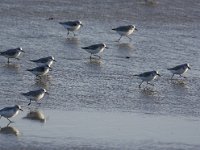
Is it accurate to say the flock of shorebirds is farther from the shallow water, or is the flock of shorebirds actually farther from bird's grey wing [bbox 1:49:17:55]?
the shallow water

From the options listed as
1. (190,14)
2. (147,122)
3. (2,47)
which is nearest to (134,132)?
(147,122)

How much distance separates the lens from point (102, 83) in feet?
67.2

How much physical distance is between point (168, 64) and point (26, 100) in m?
5.57

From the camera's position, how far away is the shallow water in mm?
16859

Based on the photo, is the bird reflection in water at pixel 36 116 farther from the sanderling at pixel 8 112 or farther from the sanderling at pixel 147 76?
the sanderling at pixel 147 76

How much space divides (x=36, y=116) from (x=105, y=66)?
16.8 feet

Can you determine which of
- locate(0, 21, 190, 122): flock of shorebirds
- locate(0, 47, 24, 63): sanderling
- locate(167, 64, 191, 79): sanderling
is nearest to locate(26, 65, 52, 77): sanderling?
locate(0, 21, 190, 122): flock of shorebirds

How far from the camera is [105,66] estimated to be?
73.5 feet

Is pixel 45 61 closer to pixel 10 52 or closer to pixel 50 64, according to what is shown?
pixel 50 64

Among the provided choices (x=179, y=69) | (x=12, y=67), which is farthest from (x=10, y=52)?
(x=179, y=69)

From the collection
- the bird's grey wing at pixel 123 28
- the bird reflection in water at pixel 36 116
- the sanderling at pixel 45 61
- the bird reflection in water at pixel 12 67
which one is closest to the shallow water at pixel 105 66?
the bird reflection in water at pixel 12 67

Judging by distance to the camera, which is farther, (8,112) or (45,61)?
(45,61)

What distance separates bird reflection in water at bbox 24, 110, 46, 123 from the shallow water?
17cm

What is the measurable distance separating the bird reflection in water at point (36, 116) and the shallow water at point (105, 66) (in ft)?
0.56
